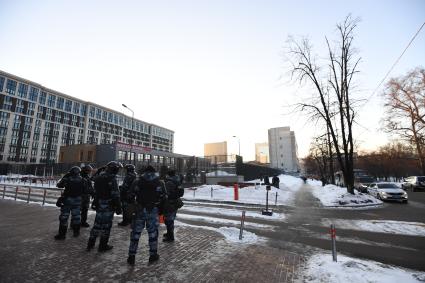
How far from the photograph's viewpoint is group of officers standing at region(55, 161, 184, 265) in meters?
5.43

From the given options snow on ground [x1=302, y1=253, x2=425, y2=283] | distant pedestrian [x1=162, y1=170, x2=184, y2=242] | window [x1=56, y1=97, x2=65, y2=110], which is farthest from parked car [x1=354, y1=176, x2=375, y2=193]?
window [x1=56, y1=97, x2=65, y2=110]

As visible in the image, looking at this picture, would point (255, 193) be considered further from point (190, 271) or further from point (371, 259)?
point (190, 271)

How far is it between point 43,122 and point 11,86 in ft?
51.6

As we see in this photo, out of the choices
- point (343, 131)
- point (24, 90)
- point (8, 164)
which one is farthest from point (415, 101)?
point (24, 90)

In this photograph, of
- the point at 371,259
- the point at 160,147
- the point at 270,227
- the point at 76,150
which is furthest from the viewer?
the point at 160,147

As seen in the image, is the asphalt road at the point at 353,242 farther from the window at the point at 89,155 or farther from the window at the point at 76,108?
A: the window at the point at 76,108

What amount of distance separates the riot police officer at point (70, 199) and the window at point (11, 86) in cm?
9891

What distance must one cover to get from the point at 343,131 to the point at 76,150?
6894 centimetres

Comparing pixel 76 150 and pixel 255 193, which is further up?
pixel 76 150

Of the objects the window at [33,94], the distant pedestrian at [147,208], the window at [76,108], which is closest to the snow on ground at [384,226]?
the distant pedestrian at [147,208]

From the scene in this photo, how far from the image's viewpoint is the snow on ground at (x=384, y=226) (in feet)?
29.9

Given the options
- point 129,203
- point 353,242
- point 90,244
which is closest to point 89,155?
point 90,244

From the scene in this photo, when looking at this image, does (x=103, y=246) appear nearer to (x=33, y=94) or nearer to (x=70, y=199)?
(x=70, y=199)

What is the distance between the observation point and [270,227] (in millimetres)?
9688
